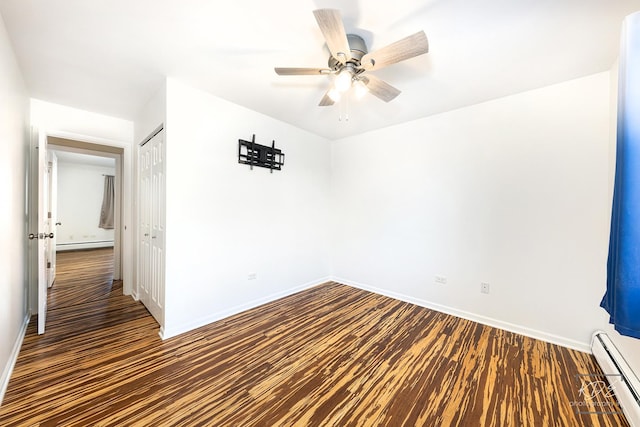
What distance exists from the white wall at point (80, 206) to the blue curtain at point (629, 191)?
9.56m

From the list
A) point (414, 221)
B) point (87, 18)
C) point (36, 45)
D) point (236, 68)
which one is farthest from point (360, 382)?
point (36, 45)

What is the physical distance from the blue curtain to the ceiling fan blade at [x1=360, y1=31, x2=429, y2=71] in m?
0.91

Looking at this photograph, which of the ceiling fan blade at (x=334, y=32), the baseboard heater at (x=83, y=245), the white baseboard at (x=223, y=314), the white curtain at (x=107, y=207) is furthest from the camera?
the white curtain at (x=107, y=207)

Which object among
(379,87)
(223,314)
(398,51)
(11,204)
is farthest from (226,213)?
(398,51)

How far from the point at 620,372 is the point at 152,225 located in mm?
4248

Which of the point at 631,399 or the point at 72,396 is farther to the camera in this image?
the point at 72,396

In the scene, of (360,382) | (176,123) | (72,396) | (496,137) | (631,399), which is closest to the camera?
(631,399)

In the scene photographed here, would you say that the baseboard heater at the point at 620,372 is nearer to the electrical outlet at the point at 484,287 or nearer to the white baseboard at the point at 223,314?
the electrical outlet at the point at 484,287

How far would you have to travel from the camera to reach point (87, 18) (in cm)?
162

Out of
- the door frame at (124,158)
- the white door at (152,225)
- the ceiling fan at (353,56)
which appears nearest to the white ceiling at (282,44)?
the ceiling fan at (353,56)

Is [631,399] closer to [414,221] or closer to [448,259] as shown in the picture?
[448,259]

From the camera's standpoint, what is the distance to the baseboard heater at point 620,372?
1481 millimetres

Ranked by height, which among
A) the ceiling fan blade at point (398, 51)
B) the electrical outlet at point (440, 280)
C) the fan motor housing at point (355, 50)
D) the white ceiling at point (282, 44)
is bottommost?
the electrical outlet at point (440, 280)

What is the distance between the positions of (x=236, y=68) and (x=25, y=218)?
9.03 ft
